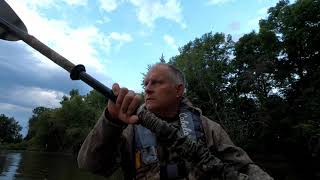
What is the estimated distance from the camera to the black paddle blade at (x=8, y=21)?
2193 mm

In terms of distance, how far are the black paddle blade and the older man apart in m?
0.66

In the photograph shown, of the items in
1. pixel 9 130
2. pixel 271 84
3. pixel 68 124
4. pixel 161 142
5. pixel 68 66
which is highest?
pixel 9 130

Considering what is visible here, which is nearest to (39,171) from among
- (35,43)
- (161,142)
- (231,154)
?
(231,154)

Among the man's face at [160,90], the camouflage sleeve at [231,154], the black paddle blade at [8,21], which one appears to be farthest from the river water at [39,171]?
the black paddle blade at [8,21]

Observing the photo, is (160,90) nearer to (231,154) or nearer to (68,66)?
(231,154)

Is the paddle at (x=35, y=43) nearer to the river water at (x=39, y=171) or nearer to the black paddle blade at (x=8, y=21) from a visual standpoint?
the black paddle blade at (x=8, y=21)

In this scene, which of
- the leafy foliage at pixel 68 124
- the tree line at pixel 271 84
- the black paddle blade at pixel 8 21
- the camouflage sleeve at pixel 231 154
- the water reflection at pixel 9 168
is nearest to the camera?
the black paddle blade at pixel 8 21

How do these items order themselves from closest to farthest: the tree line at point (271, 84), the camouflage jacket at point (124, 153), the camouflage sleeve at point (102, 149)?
the camouflage sleeve at point (102, 149)
the camouflage jacket at point (124, 153)
the tree line at point (271, 84)

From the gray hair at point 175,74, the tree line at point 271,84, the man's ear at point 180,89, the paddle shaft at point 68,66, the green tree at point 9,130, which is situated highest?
the green tree at point 9,130

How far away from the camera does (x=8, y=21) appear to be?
7.27 feet

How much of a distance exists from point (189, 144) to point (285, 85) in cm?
4951

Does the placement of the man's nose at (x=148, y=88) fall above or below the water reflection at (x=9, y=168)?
below

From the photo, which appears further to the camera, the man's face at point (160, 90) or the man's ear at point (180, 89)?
the man's ear at point (180, 89)

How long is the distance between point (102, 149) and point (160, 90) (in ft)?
3.95
